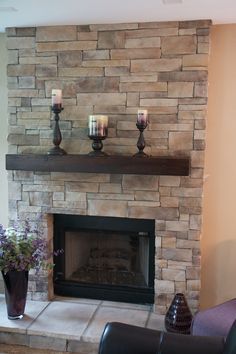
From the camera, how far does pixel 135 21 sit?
2.78 m

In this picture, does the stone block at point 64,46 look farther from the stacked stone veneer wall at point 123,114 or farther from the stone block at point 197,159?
the stone block at point 197,159

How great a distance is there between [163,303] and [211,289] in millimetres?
402

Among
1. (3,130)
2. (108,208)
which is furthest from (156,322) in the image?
(3,130)

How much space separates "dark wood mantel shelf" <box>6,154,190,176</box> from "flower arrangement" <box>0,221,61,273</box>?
449mm

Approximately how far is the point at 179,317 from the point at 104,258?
2.80 ft

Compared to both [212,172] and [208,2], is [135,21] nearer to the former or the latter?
[208,2]

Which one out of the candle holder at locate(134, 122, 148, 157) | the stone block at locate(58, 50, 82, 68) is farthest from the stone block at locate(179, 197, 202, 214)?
the stone block at locate(58, 50, 82, 68)

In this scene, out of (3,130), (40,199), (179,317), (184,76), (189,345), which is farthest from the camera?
(3,130)

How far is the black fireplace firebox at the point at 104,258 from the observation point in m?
3.09

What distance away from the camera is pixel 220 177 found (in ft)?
9.66

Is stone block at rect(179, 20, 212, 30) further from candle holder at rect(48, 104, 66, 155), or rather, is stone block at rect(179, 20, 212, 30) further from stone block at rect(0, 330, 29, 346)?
stone block at rect(0, 330, 29, 346)

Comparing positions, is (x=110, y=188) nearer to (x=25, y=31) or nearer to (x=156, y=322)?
(x=156, y=322)

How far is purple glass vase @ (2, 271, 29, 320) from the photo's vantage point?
279 cm

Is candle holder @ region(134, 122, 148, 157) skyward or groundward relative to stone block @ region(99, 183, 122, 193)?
skyward
